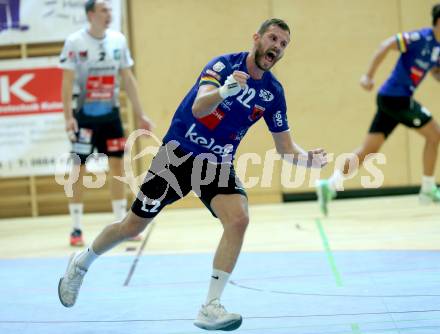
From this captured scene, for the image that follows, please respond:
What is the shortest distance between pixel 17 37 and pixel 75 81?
279 centimetres

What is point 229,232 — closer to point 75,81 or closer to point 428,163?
point 75,81

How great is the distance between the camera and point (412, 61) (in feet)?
24.6

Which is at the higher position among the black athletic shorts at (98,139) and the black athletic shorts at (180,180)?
the black athletic shorts at (180,180)

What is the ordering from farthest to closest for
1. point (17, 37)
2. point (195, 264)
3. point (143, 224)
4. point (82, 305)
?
point (17, 37) < point (195, 264) < point (82, 305) < point (143, 224)

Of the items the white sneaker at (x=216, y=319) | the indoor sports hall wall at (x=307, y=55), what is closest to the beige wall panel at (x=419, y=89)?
the indoor sports hall wall at (x=307, y=55)

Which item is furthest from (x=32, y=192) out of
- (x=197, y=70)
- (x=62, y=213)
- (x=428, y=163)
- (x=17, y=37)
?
(x=428, y=163)

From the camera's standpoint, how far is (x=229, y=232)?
3779mm

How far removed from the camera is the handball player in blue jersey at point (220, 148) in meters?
3.75

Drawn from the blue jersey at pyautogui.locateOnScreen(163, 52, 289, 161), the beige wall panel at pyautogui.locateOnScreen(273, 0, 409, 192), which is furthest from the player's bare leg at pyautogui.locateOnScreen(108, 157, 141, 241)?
the beige wall panel at pyautogui.locateOnScreen(273, 0, 409, 192)

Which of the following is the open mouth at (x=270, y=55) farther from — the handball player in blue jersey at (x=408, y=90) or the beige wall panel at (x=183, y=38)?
the beige wall panel at (x=183, y=38)

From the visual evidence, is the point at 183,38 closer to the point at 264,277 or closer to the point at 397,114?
the point at 397,114

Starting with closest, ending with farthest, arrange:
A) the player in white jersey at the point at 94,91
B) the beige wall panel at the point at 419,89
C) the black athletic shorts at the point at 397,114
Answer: the player in white jersey at the point at 94,91 → the black athletic shorts at the point at 397,114 → the beige wall panel at the point at 419,89

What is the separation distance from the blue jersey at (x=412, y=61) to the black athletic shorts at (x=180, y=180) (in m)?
3.96

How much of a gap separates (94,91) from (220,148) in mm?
3136
